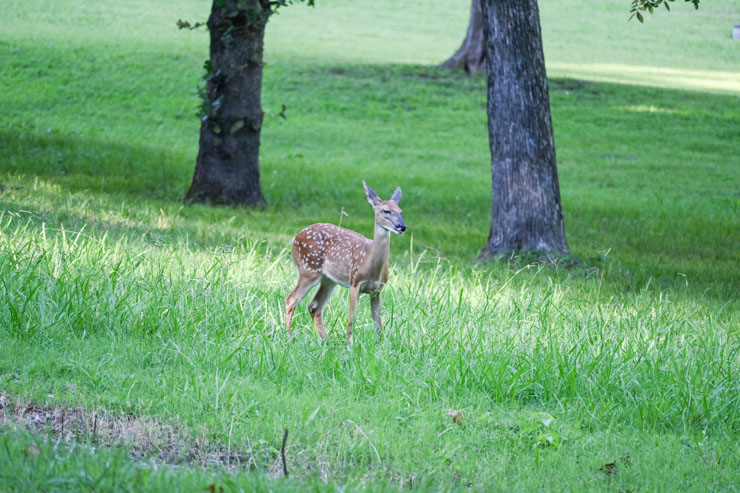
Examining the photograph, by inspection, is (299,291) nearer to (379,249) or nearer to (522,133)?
(379,249)

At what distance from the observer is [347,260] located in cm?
546

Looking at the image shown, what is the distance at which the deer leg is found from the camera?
230 inches

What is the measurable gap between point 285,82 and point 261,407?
2324 cm

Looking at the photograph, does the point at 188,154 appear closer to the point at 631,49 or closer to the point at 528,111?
the point at 528,111

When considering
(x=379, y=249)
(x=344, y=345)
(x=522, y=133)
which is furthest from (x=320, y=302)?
(x=522, y=133)

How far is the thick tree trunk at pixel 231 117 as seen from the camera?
12297 mm

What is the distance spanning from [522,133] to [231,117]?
14.8 feet

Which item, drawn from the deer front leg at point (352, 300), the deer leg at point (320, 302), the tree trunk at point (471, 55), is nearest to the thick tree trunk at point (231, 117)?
the deer leg at point (320, 302)

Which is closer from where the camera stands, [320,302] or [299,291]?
[299,291]

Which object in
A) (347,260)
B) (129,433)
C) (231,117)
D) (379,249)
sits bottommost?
(129,433)

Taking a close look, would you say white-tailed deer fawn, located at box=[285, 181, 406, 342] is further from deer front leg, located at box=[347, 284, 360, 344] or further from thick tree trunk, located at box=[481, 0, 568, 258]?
thick tree trunk, located at box=[481, 0, 568, 258]

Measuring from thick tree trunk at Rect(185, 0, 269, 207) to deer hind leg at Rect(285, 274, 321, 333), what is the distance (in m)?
6.84

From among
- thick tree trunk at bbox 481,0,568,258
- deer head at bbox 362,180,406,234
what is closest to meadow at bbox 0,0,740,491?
thick tree trunk at bbox 481,0,568,258

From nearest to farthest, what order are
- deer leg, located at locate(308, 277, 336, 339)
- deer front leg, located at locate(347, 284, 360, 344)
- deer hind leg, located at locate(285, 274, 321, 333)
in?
deer front leg, located at locate(347, 284, 360, 344), deer hind leg, located at locate(285, 274, 321, 333), deer leg, located at locate(308, 277, 336, 339)
